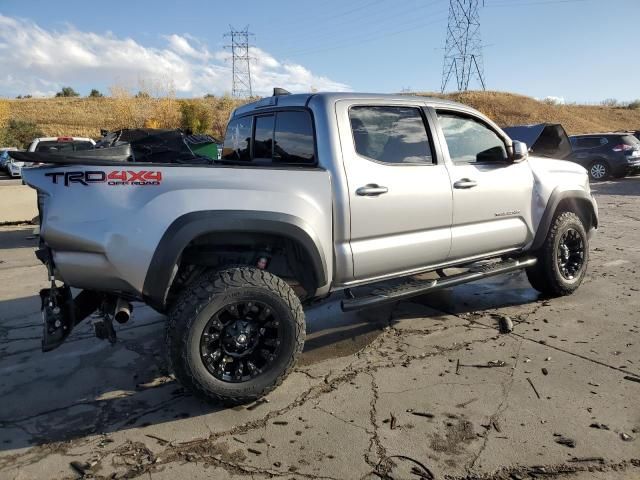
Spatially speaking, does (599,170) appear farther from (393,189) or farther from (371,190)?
(371,190)

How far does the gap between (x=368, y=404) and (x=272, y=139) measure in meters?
2.20

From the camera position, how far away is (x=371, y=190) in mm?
3639

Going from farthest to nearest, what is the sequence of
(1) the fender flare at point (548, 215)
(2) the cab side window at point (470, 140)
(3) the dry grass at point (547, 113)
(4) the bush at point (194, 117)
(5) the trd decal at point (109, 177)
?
(3) the dry grass at point (547, 113), (4) the bush at point (194, 117), (1) the fender flare at point (548, 215), (2) the cab side window at point (470, 140), (5) the trd decal at point (109, 177)

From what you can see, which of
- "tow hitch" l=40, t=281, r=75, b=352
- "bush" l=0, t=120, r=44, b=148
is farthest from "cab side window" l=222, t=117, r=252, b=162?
"bush" l=0, t=120, r=44, b=148

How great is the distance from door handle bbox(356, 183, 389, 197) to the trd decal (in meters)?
1.38

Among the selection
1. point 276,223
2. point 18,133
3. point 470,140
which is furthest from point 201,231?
point 18,133

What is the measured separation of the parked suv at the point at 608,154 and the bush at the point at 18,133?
4147 centimetres

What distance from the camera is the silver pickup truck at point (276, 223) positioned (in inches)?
116

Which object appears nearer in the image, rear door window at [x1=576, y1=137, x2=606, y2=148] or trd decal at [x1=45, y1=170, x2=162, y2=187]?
trd decal at [x1=45, y1=170, x2=162, y2=187]

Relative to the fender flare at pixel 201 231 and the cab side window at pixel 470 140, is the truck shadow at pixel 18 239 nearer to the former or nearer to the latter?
the fender flare at pixel 201 231

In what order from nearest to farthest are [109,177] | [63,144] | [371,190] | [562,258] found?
[109,177] → [371,190] → [562,258] → [63,144]

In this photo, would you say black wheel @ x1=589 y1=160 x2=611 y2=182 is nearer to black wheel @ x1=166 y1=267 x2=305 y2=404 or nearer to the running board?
the running board

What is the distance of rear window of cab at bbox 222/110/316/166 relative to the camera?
12.3 ft

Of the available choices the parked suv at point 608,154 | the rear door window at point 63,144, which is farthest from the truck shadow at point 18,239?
the parked suv at point 608,154
